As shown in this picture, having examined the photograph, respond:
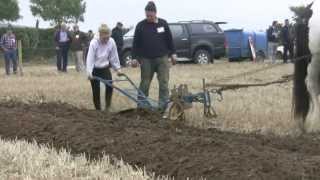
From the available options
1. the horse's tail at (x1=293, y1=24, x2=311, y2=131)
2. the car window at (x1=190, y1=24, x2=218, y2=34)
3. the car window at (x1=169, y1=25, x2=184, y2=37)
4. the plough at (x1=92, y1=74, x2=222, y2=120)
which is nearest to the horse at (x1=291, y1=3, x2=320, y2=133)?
the horse's tail at (x1=293, y1=24, x2=311, y2=131)

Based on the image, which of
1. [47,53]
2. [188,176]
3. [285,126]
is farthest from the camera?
[47,53]

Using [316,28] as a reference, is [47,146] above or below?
below

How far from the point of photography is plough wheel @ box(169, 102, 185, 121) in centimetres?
947

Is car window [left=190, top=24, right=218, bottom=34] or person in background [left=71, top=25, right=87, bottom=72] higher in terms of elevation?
car window [left=190, top=24, right=218, bottom=34]

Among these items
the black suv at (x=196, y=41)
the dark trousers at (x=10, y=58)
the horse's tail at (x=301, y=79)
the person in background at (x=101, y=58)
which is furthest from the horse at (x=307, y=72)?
the black suv at (x=196, y=41)

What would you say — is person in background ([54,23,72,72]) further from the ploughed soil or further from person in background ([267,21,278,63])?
the ploughed soil

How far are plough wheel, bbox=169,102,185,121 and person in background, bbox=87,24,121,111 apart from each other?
5.67 feet

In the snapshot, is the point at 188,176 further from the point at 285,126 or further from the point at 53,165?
the point at 285,126

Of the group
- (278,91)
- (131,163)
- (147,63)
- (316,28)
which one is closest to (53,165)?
(131,163)

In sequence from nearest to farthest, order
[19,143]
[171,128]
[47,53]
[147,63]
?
[19,143], [171,128], [147,63], [47,53]

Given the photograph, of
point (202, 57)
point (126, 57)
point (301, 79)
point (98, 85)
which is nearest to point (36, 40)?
point (126, 57)

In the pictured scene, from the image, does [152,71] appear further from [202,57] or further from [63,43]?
[202,57]

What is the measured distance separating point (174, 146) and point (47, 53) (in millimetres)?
35015

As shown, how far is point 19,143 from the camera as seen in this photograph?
723cm
